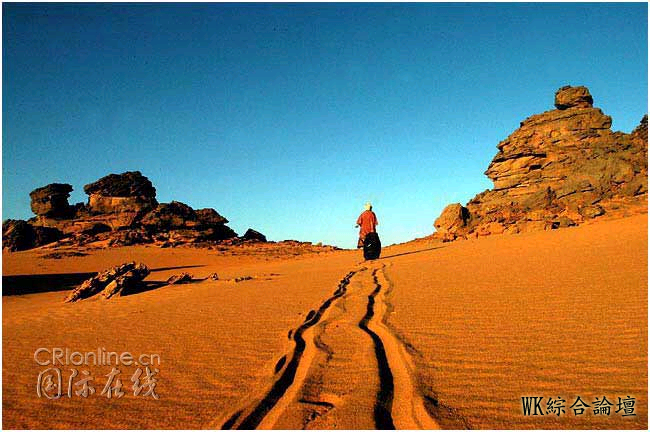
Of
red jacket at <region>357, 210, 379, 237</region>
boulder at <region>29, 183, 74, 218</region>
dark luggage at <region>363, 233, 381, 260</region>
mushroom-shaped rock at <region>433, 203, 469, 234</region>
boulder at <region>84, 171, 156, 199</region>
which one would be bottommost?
dark luggage at <region>363, 233, 381, 260</region>

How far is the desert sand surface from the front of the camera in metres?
2.92

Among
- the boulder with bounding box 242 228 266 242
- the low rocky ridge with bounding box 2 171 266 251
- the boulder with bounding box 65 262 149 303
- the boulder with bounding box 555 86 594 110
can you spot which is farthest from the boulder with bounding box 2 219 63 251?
the boulder with bounding box 555 86 594 110

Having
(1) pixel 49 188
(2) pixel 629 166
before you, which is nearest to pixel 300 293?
(2) pixel 629 166

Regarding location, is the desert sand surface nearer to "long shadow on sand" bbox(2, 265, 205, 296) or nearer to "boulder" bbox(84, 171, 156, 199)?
"long shadow on sand" bbox(2, 265, 205, 296)

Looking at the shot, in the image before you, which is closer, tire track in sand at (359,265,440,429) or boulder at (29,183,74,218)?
tire track in sand at (359,265,440,429)

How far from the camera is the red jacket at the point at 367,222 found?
14500mm

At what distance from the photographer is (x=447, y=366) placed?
3617 millimetres

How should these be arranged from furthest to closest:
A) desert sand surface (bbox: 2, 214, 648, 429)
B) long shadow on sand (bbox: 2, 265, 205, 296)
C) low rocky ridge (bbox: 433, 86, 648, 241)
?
1. low rocky ridge (bbox: 433, 86, 648, 241)
2. long shadow on sand (bbox: 2, 265, 205, 296)
3. desert sand surface (bbox: 2, 214, 648, 429)

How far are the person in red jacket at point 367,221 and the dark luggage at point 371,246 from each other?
0.14m

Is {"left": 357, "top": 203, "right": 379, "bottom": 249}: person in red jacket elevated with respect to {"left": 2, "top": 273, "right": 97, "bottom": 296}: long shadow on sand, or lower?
elevated

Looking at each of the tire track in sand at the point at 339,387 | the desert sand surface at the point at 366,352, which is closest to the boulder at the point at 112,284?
the desert sand surface at the point at 366,352

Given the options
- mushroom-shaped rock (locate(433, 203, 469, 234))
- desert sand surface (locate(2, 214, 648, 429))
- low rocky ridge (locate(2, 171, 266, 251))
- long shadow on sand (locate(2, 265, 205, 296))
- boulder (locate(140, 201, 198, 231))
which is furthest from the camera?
boulder (locate(140, 201, 198, 231))

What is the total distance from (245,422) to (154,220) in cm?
3929

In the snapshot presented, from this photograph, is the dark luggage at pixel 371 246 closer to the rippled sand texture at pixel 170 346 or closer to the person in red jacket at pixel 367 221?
the person in red jacket at pixel 367 221
